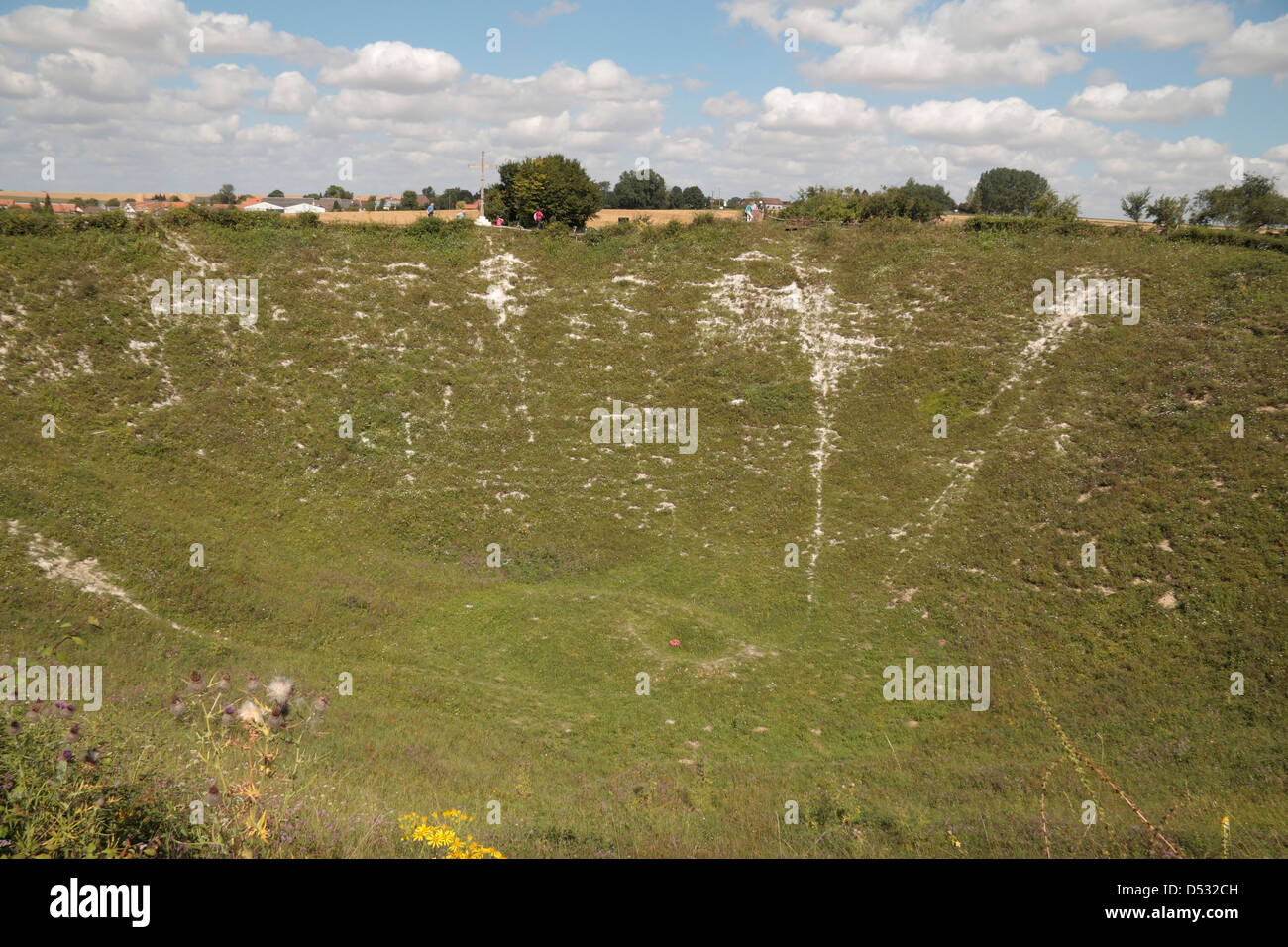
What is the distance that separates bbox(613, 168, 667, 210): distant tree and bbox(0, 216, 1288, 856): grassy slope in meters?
73.4

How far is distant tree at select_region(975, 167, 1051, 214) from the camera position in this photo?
114062 mm

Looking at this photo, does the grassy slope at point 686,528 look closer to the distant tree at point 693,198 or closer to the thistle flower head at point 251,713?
the thistle flower head at point 251,713

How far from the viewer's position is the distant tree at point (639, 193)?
116 meters

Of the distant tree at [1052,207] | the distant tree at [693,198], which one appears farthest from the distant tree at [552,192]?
the distant tree at [693,198]

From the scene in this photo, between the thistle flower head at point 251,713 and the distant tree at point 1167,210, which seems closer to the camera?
the thistle flower head at point 251,713

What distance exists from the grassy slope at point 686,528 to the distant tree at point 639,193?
73.4 metres

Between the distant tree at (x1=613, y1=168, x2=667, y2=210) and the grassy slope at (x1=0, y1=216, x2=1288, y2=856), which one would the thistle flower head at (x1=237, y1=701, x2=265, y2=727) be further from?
Answer: the distant tree at (x1=613, y1=168, x2=667, y2=210)

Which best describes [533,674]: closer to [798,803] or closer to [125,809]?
[798,803]

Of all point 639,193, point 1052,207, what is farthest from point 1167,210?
point 639,193

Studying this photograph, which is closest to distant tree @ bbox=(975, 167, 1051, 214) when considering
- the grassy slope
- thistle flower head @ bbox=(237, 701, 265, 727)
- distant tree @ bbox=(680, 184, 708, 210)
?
distant tree @ bbox=(680, 184, 708, 210)

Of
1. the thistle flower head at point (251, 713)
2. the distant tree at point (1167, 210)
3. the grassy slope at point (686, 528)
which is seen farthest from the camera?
the distant tree at point (1167, 210)

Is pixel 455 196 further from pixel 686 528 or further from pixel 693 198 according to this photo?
pixel 686 528

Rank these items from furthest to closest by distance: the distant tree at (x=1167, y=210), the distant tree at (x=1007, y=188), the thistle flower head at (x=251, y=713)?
the distant tree at (x=1007, y=188), the distant tree at (x=1167, y=210), the thistle flower head at (x=251, y=713)
